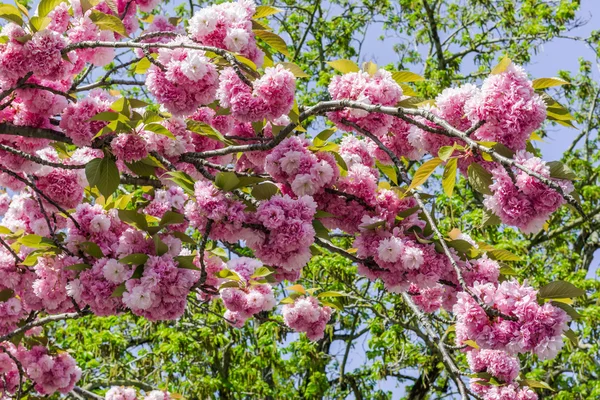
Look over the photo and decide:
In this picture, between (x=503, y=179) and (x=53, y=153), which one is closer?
(x=503, y=179)

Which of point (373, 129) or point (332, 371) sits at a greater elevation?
point (332, 371)

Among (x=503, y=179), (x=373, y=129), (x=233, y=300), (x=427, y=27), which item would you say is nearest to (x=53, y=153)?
(x=233, y=300)

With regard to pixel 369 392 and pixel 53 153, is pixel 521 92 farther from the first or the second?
pixel 369 392

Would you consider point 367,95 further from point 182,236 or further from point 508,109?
point 182,236

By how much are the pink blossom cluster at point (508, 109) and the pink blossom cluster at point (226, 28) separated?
35.2 inches

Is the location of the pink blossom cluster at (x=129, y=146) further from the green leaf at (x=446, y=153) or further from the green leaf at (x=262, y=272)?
the green leaf at (x=446, y=153)

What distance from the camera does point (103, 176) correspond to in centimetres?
274

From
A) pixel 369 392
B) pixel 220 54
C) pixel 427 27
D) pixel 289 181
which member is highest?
pixel 427 27

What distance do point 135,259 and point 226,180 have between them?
434 millimetres

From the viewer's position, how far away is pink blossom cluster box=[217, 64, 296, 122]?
8.36 feet

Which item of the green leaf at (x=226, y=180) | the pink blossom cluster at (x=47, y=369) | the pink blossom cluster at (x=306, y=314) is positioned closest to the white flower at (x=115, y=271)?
the green leaf at (x=226, y=180)

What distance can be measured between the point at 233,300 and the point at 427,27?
9.92 m

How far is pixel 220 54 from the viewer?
2521 millimetres

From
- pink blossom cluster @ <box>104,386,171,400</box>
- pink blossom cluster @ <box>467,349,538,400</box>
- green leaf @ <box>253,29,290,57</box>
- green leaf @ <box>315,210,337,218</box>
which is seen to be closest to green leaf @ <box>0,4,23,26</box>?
green leaf @ <box>253,29,290,57</box>
